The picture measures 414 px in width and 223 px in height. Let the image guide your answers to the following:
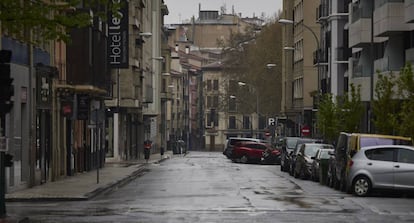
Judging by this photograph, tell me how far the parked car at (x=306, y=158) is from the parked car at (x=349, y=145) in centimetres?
909

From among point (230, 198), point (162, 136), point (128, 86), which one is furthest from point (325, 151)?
point (162, 136)

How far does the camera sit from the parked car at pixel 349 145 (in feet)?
105

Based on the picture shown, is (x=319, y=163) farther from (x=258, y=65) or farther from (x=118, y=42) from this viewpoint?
(x=258, y=65)

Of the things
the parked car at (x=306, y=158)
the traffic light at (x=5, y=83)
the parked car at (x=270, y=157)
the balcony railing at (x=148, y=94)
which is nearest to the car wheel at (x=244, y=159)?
the parked car at (x=270, y=157)

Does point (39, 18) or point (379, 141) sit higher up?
point (39, 18)

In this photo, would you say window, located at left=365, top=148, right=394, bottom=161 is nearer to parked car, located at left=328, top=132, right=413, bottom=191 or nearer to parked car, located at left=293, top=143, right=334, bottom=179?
parked car, located at left=328, top=132, right=413, bottom=191

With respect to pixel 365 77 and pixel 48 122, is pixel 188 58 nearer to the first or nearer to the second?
pixel 365 77

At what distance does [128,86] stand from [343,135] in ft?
134

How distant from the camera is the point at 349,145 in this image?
32438 mm

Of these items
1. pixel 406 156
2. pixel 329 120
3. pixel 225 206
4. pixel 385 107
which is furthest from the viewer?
pixel 329 120

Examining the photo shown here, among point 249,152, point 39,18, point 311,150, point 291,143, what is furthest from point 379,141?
Answer: point 249,152

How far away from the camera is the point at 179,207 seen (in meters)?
25.2

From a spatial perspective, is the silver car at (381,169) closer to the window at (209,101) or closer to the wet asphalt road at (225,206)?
the wet asphalt road at (225,206)

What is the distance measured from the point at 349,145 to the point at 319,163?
315 inches
